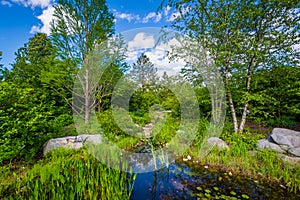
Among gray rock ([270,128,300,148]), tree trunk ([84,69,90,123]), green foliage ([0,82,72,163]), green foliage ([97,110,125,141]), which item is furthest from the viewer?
tree trunk ([84,69,90,123])

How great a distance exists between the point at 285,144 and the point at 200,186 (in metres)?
2.24

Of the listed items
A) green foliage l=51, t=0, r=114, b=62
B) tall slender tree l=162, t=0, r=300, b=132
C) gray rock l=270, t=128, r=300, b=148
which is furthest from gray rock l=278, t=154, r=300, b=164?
green foliage l=51, t=0, r=114, b=62

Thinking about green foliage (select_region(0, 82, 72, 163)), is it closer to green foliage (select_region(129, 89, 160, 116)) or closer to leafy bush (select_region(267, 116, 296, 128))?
green foliage (select_region(129, 89, 160, 116))

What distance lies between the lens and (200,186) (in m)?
2.01

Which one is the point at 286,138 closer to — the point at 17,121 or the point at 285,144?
the point at 285,144

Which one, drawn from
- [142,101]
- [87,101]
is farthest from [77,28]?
[142,101]

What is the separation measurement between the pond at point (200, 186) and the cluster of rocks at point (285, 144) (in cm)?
108

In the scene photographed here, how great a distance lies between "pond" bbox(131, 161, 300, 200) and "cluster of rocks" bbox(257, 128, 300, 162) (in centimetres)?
108

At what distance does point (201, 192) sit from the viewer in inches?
73.7

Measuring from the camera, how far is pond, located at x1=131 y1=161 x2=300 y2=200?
1.81 metres

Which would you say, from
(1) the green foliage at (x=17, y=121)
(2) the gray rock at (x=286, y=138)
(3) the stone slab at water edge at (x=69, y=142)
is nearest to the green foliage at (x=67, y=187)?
(1) the green foliage at (x=17, y=121)

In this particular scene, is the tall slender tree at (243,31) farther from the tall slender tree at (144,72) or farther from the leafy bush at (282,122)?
the leafy bush at (282,122)

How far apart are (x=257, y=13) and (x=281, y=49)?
103cm

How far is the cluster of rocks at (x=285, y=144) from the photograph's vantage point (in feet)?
8.53
